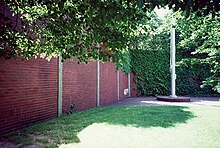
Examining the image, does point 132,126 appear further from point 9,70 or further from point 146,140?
point 9,70

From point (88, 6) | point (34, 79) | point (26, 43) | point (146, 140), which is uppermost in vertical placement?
point (88, 6)

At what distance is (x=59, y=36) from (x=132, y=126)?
4131 mm

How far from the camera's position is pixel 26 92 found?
21.1 feet

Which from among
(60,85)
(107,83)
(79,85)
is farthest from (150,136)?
(107,83)

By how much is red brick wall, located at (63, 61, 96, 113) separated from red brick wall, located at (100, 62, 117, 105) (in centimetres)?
100

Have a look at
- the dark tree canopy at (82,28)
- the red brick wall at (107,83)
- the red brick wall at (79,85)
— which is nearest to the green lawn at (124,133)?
the red brick wall at (79,85)

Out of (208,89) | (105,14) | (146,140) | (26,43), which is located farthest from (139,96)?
(105,14)

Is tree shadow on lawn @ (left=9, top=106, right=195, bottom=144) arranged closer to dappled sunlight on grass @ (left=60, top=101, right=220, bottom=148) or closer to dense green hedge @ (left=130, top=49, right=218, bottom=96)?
dappled sunlight on grass @ (left=60, top=101, right=220, bottom=148)

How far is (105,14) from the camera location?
255cm

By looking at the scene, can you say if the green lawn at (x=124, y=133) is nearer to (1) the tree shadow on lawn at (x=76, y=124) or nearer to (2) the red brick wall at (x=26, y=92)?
(1) the tree shadow on lawn at (x=76, y=124)

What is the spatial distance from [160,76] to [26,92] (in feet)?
43.2

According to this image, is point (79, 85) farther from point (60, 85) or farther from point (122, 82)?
point (122, 82)

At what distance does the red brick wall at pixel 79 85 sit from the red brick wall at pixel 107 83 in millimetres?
1003

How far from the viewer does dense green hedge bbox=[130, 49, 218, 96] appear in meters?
17.7
